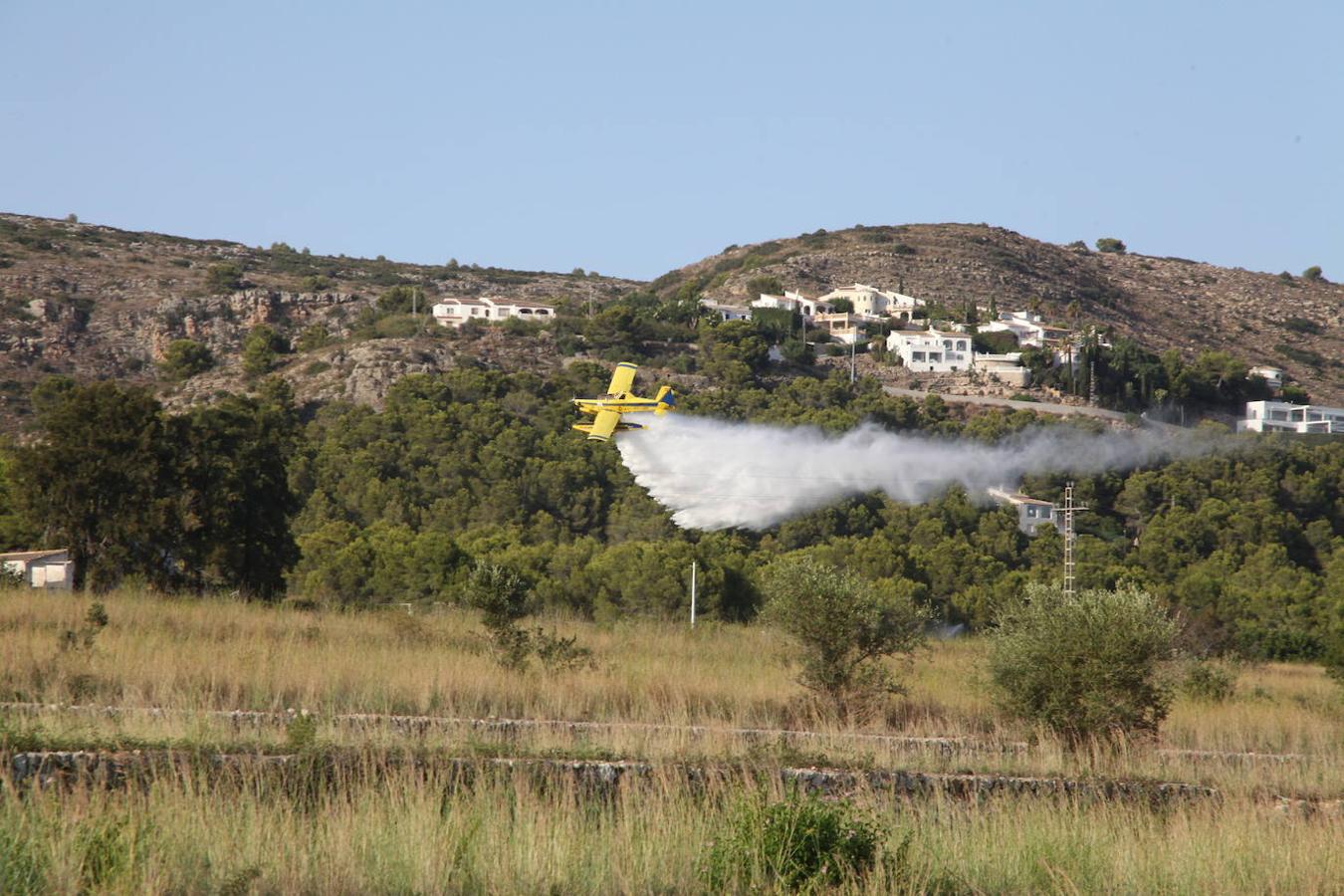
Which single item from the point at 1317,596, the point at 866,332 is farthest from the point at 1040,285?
the point at 1317,596

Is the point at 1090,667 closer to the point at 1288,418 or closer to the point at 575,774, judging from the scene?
the point at 575,774

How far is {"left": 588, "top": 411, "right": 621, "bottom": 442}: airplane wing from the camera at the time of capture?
128 feet

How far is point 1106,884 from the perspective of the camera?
34.1 ft

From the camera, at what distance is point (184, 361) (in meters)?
85.6

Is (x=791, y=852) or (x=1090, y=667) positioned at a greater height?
(x=791, y=852)

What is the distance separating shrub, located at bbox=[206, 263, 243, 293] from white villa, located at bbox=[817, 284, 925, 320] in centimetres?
4685

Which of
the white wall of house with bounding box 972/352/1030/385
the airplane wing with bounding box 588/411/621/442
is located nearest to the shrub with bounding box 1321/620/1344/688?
the airplane wing with bounding box 588/411/621/442

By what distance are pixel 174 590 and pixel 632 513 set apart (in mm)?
26516

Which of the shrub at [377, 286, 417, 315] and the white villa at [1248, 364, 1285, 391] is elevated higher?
the shrub at [377, 286, 417, 315]

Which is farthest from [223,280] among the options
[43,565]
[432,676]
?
[432,676]

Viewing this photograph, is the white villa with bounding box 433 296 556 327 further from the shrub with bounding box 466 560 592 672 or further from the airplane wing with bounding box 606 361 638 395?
the shrub with bounding box 466 560 592 672

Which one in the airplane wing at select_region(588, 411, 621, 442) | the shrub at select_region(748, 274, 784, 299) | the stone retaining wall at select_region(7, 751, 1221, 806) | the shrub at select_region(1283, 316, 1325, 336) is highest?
the shrub at select_region(748, 274, 784, 299)

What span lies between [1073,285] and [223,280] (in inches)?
3040

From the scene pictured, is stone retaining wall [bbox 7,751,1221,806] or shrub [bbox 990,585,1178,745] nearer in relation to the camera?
stone retaining wall [bbox 7,751,1221,806]
